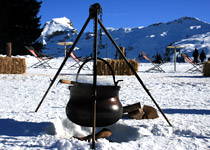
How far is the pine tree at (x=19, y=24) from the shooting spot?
21984mm

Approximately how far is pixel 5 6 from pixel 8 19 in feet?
4.14

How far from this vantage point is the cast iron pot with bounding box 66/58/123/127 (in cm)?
195

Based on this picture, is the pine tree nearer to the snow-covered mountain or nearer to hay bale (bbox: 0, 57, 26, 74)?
hay bale (bbox: 0, 57, 26, 74)

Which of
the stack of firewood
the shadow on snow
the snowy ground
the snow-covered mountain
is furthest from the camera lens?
the snow-covered mountain

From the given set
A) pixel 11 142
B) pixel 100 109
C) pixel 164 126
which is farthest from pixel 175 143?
pixel 11 142

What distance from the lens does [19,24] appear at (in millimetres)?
22859

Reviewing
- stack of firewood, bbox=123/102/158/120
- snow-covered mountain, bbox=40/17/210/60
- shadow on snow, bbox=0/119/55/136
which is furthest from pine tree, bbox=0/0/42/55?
snow-covered mountain, bbox=40/17/210/60

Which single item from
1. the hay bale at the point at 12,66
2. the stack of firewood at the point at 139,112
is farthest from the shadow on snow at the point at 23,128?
the hay bale at the point at 12,66

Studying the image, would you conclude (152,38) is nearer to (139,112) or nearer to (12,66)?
(12,66)

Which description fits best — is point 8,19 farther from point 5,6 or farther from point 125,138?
point 125,138

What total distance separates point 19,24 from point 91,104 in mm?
23288

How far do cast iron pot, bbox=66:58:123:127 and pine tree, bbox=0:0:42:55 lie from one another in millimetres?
21831

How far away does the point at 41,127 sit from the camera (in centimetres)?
226

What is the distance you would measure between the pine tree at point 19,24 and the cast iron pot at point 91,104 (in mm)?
21831
